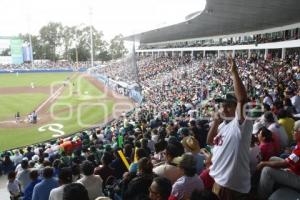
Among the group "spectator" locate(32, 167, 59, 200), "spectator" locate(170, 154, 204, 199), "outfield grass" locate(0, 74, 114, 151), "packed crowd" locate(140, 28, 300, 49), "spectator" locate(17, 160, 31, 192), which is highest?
"packed crowd" locate(140, 28, 300, 49)

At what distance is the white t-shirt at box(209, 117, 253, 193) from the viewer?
12.9 ft

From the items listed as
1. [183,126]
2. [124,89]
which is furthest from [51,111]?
[183,126]

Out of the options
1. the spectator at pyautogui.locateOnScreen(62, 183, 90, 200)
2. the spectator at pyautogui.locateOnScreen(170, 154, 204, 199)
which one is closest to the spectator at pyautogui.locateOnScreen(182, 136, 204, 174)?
the spectator at pyautogui.locateOnScreen(170, 154, 204, 199)

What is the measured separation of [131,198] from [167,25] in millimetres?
44295

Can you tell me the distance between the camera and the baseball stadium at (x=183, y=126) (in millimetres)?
4230

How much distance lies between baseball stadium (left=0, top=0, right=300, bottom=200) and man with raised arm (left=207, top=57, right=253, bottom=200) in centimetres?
1

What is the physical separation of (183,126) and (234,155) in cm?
764

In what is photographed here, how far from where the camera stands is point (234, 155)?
4.03 metres

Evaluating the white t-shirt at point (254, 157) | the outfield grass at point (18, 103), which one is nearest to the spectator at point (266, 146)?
the white t-shirt at point (254, 157)

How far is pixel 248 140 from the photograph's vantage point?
397 cm

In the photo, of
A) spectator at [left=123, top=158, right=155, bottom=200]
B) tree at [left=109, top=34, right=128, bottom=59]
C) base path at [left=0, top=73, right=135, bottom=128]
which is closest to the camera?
spectator at [left=123, top=158, right=155, bottom=200]

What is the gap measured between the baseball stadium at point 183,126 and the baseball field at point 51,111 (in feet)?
0.39

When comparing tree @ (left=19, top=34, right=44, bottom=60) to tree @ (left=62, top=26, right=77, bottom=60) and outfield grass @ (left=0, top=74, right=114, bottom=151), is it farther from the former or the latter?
outfield grass @ (left=0, top=74, right=114, bottom=151)

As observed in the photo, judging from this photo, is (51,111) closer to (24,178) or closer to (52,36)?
(24,178)
